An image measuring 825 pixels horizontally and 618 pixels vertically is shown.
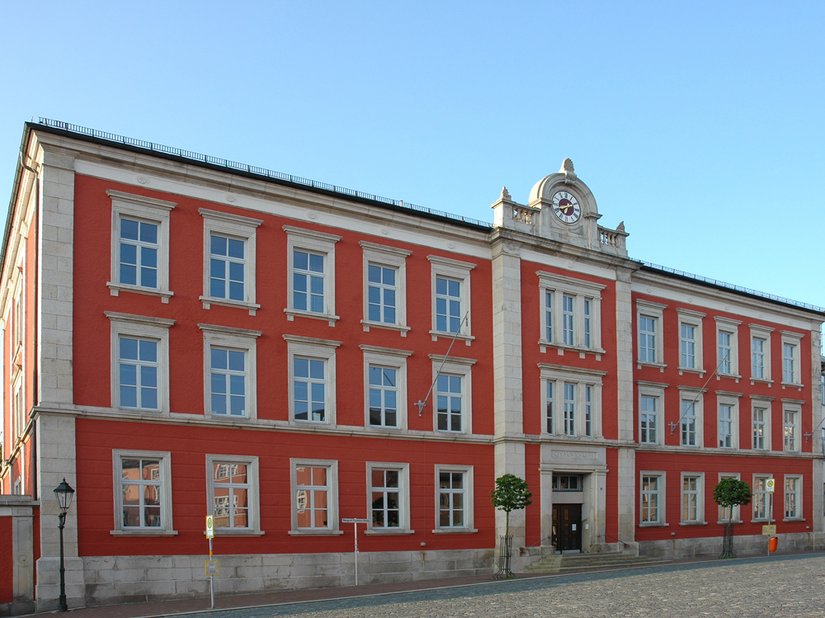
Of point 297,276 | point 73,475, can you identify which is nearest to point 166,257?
point 297,276

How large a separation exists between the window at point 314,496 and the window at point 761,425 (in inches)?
918

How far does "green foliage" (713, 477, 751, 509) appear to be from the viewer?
4034 centimetres

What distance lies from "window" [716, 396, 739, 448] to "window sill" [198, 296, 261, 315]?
77.7 ft

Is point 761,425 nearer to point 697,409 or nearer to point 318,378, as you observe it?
point 697,409

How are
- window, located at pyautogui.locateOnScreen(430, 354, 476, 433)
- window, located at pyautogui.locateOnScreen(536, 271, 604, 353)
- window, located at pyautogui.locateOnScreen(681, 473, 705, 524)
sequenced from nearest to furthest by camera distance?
window, located at pyautogui.locateOnScreen(430, 354, 476, 433) → window, located at pyautogui.locateOnScreen(536, 271, 604, 353) → window, located at pyautogui.locateOnScreen(681, 473, 705, 524)

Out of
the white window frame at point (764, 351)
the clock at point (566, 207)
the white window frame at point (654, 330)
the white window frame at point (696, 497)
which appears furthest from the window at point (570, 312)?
the white window frame at point (764, 351)

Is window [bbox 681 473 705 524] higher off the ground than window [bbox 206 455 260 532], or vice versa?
window [bbox 206 455 260 532]

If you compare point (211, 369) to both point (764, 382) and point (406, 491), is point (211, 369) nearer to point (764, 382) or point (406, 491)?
point (406, 491)

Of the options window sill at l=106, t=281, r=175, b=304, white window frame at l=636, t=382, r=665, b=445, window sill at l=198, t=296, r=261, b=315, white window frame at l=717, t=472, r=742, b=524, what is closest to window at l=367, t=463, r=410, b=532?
window sill at l=198, t=296, r=261, b=315

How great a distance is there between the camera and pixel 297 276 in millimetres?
30859

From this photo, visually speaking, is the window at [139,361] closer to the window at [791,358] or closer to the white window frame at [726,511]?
the white window frame at [726,511]

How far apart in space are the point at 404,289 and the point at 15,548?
14.5m

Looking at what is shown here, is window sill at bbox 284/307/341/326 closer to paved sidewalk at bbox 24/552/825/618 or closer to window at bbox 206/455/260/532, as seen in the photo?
window at bbox 206/455/260/532

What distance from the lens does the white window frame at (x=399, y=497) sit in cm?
3116
